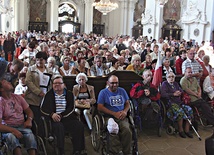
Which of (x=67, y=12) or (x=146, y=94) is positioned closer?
(x=146, y=94)

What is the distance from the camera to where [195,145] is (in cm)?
513

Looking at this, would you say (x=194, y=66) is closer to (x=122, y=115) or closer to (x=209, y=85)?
(x=209, y=85)

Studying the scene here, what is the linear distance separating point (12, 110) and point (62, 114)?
2.71 feet

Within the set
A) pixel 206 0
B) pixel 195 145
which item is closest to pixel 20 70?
pixel 195 145

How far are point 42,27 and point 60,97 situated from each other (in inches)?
1087

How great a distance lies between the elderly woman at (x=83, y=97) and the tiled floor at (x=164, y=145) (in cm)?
57

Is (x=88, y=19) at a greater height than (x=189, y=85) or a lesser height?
greater

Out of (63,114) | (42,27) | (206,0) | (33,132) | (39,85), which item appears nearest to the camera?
(33,132)

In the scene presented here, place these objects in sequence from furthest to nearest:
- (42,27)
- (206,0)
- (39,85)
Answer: (42,27) → (206,0) → (39,85)

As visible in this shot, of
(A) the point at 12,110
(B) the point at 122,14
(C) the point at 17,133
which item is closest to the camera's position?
(C) the point at 17,133

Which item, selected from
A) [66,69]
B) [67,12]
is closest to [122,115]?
[66,69]

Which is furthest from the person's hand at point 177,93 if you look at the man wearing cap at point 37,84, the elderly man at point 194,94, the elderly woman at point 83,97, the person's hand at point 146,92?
the man wearing cap at point 37,84

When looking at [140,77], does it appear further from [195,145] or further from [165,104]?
[195,145]

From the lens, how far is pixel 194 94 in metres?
5.95
